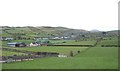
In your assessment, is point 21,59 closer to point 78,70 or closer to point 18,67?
point 18,67

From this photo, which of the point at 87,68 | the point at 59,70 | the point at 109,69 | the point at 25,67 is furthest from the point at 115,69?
the point at 25,67

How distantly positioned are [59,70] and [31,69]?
146 inches

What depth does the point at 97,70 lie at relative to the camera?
33188 millimetres

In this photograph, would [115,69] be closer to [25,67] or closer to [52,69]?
[52,69]

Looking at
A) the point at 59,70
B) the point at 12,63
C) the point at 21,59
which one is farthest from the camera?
the point at 21,59

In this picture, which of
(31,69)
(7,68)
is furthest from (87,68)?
(7,68)

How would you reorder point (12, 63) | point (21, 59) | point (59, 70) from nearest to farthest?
point (59, 70), point (12, 63), point (21, 59)

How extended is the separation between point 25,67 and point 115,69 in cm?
1198

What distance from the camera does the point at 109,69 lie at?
3359 cm

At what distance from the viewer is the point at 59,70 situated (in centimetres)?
3312

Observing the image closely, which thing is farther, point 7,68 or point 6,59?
point 6,59

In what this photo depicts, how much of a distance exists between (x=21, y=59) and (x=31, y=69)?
889 centimetres

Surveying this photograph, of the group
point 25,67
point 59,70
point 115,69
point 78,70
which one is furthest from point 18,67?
point 115,69

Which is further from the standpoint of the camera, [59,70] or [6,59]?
[6,59]
